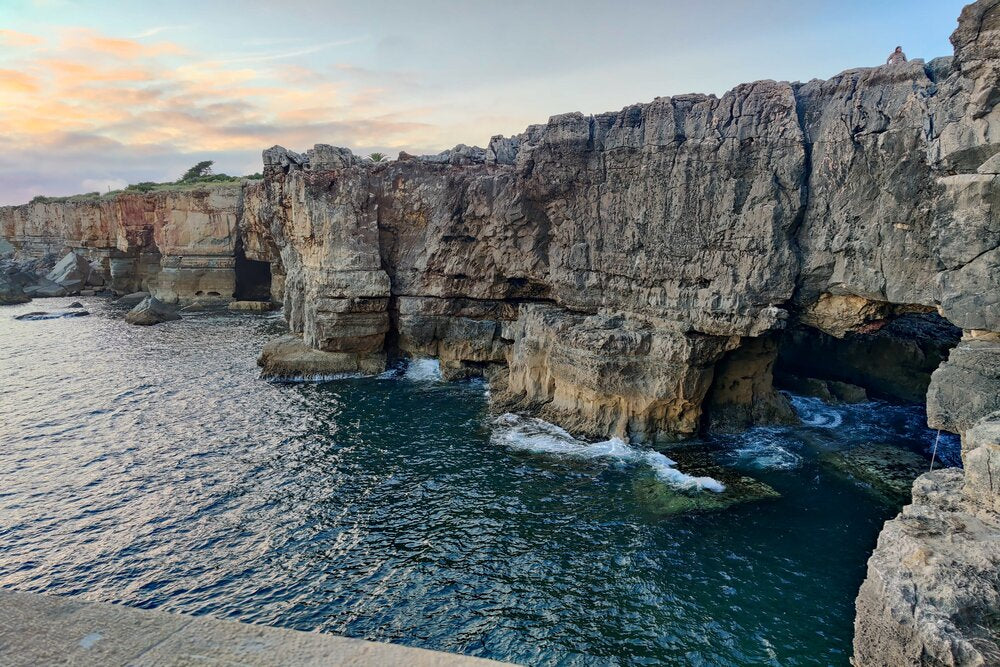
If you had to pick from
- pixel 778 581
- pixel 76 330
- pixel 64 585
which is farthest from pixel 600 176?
pixel 76 330

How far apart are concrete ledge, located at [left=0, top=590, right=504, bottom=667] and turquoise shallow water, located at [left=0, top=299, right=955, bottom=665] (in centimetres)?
926

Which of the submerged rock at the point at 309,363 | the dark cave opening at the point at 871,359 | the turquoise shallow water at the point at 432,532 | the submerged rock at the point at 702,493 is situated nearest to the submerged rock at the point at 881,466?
the turquoise shallow water at the point at 432,532

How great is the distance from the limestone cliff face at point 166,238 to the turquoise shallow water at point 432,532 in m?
36.7

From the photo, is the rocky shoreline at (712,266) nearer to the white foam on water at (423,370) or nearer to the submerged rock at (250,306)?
the white foam on water at (423,370)

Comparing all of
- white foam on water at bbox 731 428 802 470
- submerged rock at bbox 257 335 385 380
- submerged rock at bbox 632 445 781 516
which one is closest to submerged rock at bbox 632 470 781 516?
submerged rock at bbox 632 445 781 516

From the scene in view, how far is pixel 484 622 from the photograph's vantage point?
13.6 meters

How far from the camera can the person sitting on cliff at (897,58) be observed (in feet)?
62.1

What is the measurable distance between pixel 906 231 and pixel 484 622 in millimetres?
17867

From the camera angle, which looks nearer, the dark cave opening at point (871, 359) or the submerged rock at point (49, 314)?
the dark cave opening at point (871, 359)

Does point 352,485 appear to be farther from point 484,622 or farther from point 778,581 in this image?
point 778,581

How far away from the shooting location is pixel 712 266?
2297 centimetres

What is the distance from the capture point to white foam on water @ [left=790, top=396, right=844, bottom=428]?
2523 centimetres

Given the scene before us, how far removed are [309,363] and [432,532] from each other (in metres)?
19.1

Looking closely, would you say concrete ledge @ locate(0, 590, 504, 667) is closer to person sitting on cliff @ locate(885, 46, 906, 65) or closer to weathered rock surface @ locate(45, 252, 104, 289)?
person sitting on cliff @ locate(885, 46, 906, 65)
